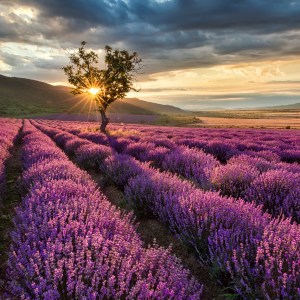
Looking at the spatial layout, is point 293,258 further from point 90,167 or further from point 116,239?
point 90,167

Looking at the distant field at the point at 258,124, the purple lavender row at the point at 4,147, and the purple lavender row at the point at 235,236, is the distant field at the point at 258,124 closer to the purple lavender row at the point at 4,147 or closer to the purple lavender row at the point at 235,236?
the purple lavender row at the point at 4,147

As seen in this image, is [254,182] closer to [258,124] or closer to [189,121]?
[258,124]

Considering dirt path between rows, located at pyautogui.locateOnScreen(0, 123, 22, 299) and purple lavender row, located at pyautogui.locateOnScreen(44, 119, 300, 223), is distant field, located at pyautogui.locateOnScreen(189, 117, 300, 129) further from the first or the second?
dirt path between rows, located at pyautogui.locateOnScreen(0, 123, 22, 299)

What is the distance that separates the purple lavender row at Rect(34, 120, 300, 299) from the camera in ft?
7.29

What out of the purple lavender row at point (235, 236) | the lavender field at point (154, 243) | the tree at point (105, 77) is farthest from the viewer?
the tree at point (105, 77)

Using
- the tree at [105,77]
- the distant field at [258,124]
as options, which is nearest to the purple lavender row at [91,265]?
the tree at [105,77]

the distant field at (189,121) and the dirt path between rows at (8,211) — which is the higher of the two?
the dirt path between rows at (8,211)

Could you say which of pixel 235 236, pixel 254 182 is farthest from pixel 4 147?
pixel 235 236

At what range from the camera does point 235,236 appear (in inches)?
116

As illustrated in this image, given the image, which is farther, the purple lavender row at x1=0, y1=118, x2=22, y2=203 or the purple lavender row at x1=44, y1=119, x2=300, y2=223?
the purple lavender row at x1=0, y1=118, x2=22, y2=203

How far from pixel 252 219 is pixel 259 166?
379 cm

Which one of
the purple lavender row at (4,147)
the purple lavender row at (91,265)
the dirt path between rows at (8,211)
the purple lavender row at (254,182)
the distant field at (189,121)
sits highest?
the purple lavender row at (91,265)

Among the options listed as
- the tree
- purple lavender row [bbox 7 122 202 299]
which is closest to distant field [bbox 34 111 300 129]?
the tree

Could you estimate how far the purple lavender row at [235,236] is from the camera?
7.29 feet
